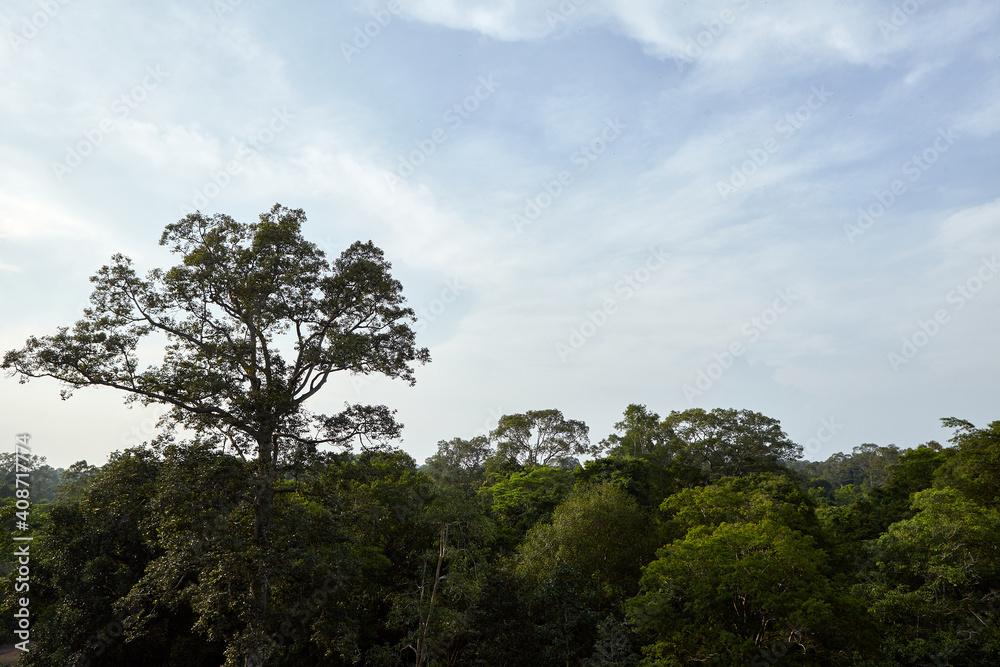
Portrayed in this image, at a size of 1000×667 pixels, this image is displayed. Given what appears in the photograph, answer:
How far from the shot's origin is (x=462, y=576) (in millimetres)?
19000

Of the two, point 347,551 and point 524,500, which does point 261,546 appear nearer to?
point 347,551

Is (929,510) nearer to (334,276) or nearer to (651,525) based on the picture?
(651,525)

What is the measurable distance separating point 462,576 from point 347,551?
13.0ft

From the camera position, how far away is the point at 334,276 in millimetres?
17031

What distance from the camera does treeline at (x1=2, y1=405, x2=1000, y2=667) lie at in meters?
14.4

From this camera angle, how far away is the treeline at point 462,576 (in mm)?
14422

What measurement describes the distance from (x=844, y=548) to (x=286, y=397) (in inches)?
1066

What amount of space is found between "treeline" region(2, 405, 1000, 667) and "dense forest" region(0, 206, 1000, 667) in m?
0.08

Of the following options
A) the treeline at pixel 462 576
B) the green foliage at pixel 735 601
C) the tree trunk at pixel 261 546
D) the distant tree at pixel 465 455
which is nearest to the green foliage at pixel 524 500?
the treeline at pixel 462 576

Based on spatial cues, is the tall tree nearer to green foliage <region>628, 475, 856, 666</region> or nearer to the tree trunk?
the tree trunk

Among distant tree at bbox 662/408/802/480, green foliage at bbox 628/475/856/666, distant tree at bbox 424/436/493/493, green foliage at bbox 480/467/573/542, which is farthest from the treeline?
distant tree at bbox 424/436/493/493

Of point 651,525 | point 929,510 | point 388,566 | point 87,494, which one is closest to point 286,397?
point 87,494

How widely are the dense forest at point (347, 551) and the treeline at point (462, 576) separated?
0.25 feet

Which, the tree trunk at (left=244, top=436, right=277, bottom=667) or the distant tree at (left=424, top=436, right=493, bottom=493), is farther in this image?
the distant tree at (left=424, top=436, right=493, bottom=493)
